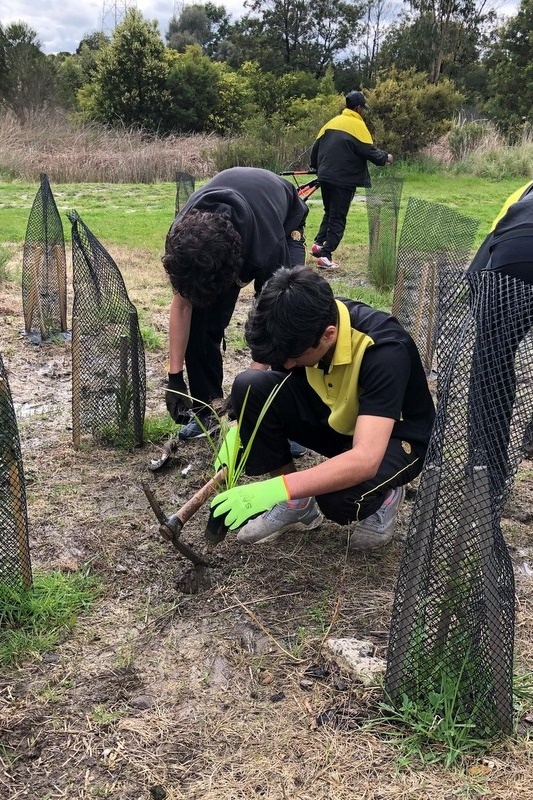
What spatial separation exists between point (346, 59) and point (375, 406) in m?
33.2

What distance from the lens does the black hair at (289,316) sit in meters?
1.94

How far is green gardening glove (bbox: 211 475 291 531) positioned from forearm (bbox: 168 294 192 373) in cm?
109

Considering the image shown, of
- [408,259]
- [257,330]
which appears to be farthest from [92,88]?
[257,330]

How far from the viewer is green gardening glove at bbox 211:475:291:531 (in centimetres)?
194

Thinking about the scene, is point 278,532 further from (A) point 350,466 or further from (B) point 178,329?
(B) point 178,329

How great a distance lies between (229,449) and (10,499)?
0.76 metres

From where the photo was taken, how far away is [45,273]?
15.9ft

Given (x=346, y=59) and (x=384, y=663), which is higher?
(x=346, y=59)

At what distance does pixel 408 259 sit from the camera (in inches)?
177

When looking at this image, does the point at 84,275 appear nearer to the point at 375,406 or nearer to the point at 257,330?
the point at 257,330

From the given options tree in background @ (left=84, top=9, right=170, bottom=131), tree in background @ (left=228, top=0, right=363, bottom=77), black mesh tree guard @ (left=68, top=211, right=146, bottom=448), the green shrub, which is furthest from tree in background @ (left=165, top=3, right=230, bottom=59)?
black mesh tree guard @ (left=68, top=211, right=146, bottom=448)

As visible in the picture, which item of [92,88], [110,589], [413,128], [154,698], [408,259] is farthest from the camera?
[92,88]

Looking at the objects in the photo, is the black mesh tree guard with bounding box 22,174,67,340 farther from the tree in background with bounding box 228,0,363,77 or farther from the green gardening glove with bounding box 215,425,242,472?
the tree in background with bounding box 228,0,363,77

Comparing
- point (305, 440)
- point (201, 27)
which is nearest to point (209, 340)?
point (305, 440)
